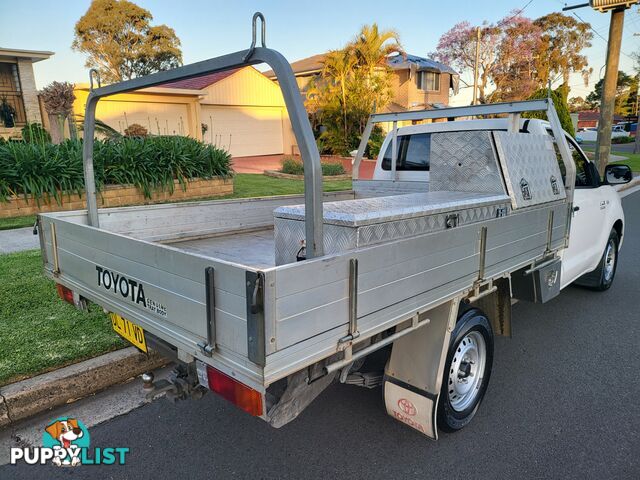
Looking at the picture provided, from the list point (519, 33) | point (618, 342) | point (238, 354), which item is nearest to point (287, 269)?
point (238, 354)

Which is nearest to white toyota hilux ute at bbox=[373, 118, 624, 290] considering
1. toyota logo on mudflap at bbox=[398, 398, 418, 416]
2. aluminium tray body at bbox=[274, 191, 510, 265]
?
aluminium tray body at bbox=[274, 191, 510, 265]

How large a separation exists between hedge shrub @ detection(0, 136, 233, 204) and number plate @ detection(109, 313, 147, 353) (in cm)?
672

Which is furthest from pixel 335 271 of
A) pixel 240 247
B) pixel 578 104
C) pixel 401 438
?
pixel 578 104

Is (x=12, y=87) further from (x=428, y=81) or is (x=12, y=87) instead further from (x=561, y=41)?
(x=561, y=41)

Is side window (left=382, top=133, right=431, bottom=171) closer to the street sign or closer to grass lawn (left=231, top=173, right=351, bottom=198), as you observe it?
grass lawn (left=231, top=173, right=351, bottom=198)

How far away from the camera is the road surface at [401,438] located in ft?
8.72

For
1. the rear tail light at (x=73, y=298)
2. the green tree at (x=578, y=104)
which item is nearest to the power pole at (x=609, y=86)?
the rear tail light at (x=73, y=298)

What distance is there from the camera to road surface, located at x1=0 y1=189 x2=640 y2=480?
266cm

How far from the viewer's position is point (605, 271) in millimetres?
5602

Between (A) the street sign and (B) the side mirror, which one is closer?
(B) the side mirror

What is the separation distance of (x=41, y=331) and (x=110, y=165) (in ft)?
20.5

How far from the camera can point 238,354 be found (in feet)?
6.13

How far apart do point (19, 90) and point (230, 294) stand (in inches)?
906

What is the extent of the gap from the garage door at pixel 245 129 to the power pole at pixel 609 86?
14.3 m
